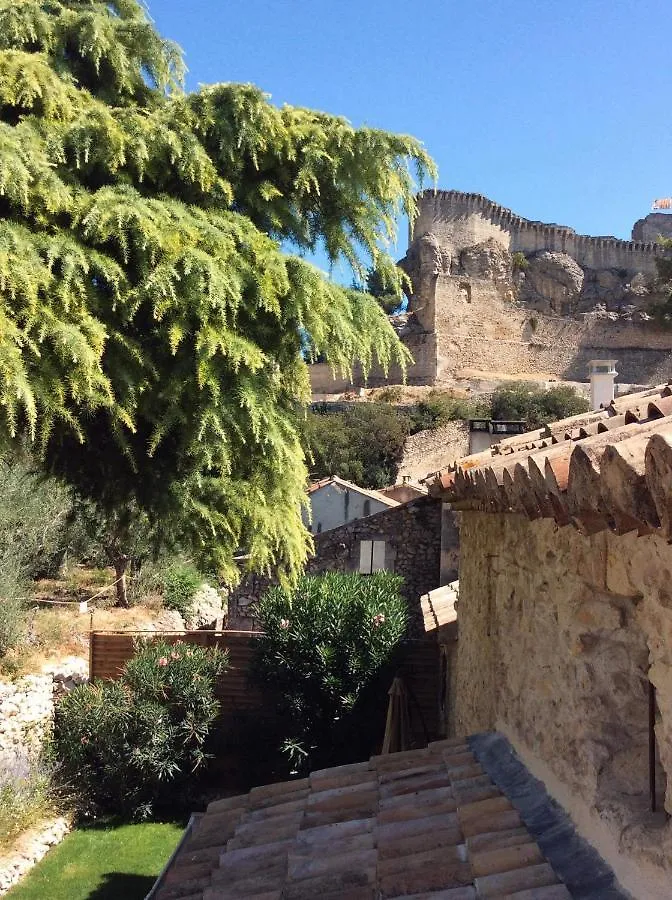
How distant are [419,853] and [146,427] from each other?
2.51m

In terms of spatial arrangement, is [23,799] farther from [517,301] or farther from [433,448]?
[517,301]

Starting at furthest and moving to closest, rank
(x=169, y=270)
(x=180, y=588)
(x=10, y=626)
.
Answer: (x=180, y=588) → (x=10, y=626) → (x=169, y=270)

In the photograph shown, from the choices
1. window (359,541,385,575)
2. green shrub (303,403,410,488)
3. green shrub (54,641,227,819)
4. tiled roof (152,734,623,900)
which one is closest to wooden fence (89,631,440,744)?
green shrub (54,641,227,819)

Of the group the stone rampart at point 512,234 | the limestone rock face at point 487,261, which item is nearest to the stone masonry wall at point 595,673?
the stone rampart at point 512,234

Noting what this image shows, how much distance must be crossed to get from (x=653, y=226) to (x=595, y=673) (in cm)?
5942

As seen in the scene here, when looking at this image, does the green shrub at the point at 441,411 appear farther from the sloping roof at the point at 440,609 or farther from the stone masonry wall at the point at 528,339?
the sloping roof at the point at 440,609

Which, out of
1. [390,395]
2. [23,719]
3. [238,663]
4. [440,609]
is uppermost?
[390,395]

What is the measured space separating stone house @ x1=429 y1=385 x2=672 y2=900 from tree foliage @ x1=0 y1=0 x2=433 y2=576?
1.29 metres

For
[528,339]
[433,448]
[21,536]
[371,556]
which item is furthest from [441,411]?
[21,536]

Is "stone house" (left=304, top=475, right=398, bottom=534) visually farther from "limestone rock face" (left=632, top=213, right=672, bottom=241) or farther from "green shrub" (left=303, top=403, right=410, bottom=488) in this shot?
"limestone rock face" (left=632, top=213, right=672, bottom=241)

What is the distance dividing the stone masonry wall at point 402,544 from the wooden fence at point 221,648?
12.2 feet

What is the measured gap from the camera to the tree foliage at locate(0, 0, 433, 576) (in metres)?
3.25

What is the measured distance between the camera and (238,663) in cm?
948

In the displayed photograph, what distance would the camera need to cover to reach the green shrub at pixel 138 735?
823 cm
